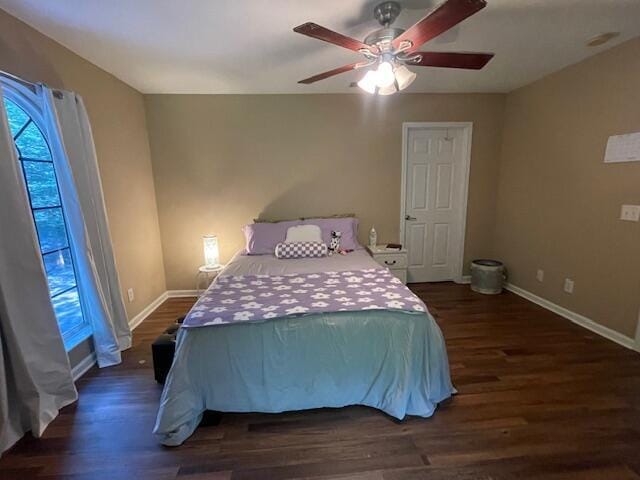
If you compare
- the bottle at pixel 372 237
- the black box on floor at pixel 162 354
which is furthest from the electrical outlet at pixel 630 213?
the black box on floor at pixel 162 354

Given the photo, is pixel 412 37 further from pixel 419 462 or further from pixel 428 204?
pixel 428 204

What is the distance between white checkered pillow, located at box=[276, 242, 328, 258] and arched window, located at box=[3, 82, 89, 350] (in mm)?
1701

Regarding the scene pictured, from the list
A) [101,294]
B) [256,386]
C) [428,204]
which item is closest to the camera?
[256,386]

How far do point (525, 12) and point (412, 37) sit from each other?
94 cm

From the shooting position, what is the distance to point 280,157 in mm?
3604

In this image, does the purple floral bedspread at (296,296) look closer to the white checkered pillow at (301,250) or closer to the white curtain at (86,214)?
the white checkered pillow at (301,250)

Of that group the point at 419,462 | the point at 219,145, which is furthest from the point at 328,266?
the point at 219,145

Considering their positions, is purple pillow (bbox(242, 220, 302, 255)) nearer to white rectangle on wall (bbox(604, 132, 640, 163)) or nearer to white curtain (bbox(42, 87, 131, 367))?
white curtain (bbox(42, 87, 131, 367))

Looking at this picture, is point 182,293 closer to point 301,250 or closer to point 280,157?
point 301,250

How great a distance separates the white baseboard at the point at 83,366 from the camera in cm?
220

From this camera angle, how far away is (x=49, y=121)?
203 centimetres

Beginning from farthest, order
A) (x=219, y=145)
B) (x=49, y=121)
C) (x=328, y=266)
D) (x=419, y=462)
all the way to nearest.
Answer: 1. (x=219, y=145)
2. (x=328, y=266)
3. (x=49, y=121)
4. (x=419, y=462)

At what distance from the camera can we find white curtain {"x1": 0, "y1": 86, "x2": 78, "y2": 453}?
1.60 meters

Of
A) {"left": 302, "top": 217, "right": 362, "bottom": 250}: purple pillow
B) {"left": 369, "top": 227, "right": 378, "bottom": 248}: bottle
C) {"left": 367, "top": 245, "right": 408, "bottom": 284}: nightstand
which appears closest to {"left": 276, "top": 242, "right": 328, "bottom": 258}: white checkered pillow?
{"left": 302, "top": 217, "right": 362, "bottom": 250}: purple pillow
